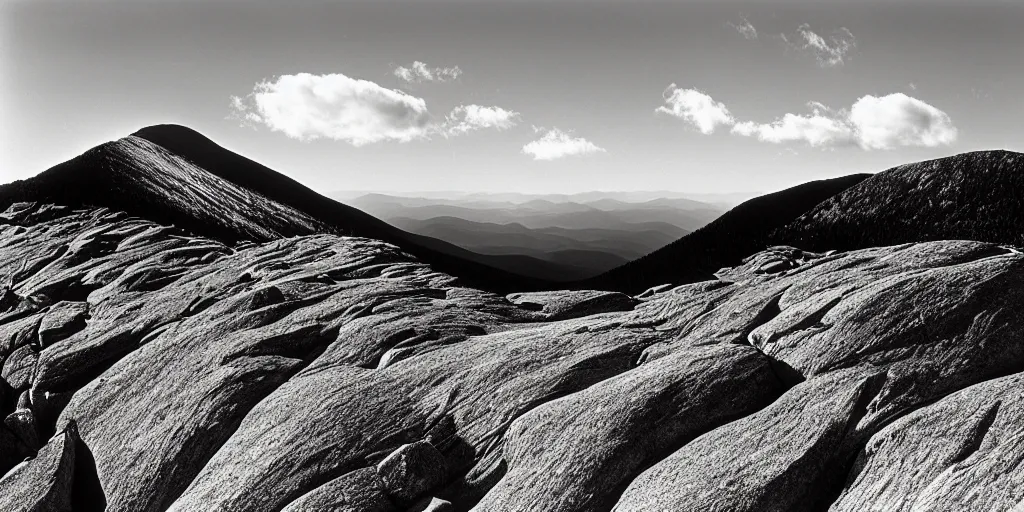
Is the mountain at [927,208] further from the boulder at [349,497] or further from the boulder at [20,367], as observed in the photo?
the boulder at [20,367]

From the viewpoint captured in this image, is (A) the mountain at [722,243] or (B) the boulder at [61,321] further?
(A) the mountain at [722,243]

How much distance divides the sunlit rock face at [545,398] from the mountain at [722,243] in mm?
45036

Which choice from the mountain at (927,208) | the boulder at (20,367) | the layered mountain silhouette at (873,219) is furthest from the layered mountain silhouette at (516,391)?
the mountain at (927,208)

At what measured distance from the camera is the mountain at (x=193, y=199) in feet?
272

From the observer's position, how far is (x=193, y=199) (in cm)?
9525

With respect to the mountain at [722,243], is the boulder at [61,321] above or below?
below

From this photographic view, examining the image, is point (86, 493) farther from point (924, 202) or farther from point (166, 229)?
point (924, 202)

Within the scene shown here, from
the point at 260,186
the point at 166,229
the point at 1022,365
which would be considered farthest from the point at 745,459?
the point at 260,186

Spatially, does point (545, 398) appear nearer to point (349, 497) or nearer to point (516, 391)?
point (516, 391)

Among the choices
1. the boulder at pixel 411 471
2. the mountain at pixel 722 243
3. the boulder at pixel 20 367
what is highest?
the mountain at pixel 722 243

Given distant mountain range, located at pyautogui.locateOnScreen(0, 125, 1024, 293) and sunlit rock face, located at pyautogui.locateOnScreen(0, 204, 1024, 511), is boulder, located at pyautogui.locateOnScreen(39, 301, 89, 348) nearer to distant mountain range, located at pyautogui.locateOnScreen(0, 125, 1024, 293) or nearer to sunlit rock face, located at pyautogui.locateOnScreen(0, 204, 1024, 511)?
sunlit rock face, located at pyautogui.locateOnScreen(0, 204, 1024, 511)

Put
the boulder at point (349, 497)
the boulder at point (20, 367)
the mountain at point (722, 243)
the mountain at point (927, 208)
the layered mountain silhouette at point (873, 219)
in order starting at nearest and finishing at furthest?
the boulder at point (349, 497) < the boulder at point (20, 367) < the mountain at point (927, 208) < the layered mountain silhouette at point (873, 219) < the mountain at point (722, 243)

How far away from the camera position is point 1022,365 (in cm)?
2350

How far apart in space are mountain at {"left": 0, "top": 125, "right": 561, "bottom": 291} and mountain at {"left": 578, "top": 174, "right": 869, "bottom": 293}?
55.4 feet
